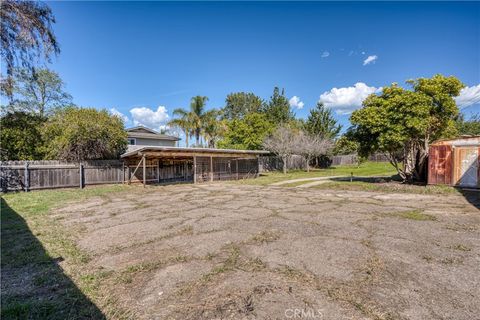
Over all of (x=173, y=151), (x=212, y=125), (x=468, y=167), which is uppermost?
(x=212, y=125)

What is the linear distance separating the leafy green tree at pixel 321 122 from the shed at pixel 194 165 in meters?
10.7

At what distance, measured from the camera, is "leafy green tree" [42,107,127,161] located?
13758 millimetres

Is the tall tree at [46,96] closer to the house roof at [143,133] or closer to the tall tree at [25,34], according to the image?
the house roof at [143,133]

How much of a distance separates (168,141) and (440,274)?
26769 mm

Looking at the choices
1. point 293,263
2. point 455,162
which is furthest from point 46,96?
point 455,162

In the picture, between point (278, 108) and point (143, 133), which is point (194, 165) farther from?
point (278, 108)

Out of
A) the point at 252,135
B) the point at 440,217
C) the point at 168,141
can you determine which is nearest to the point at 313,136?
the point at 252,135

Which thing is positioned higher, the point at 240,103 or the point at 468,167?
the point at 240,103

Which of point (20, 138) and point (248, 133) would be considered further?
point (248, 133)

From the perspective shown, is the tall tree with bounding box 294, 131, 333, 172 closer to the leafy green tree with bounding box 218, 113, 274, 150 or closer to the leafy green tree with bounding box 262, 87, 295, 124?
the leafy green tree with bounding box 218, 113, 274, 150

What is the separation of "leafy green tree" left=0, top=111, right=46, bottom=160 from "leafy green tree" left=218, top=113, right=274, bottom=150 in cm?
1657

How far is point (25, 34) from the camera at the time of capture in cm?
743

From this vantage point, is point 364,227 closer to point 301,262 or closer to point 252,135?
point 301,262

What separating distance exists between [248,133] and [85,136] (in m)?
16.2
